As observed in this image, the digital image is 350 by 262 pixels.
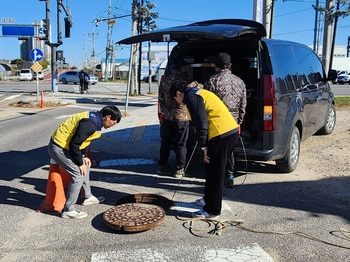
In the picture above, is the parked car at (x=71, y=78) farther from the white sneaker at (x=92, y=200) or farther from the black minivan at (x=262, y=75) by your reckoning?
the white sneaker at (x=92, y=200)

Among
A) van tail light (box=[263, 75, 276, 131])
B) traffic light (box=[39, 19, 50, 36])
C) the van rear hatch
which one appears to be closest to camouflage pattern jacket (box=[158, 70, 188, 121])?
the van rear hatch

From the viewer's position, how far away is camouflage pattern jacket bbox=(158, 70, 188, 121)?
227 inches

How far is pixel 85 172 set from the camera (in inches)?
173

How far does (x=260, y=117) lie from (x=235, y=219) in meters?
1.58

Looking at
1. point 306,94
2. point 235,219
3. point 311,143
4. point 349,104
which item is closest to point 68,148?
point 235,219

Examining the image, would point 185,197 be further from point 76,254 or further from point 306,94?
point 306,94

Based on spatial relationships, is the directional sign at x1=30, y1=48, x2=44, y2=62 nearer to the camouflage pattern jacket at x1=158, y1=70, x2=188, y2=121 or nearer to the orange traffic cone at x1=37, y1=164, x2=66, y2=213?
the camouflage pattern jacket at x1=158, y1=70, x2=188, y2=121

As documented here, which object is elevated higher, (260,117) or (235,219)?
(260,117)

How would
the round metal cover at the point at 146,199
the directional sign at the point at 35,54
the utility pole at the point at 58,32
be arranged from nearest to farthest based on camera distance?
1. the round metal cover at the point at 146,199
2. the directional sign at the point at 35,54
3. the utility pole at the point at 58,32

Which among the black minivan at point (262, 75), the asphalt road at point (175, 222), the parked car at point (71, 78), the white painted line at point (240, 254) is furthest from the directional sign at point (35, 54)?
the parked car at point (71, 78)

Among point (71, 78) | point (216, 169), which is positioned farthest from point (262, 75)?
point (71, 78)

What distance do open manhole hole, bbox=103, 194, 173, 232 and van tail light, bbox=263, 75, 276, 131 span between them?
1.71m

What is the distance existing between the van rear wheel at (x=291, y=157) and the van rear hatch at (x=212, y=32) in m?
1.64

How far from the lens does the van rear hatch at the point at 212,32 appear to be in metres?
4.73
